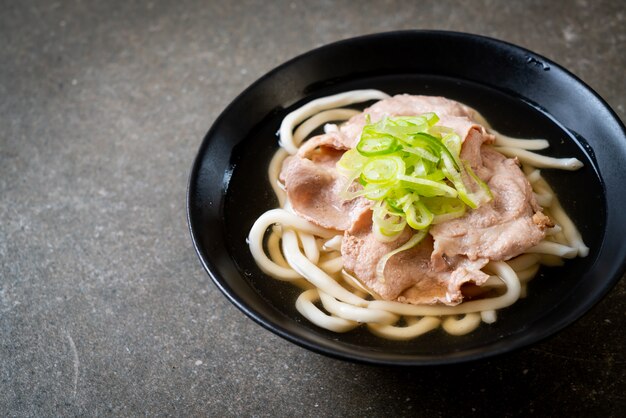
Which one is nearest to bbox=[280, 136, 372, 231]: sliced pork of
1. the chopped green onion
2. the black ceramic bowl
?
the chopped green onion

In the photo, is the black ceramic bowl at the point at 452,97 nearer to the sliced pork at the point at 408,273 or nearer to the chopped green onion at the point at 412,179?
the sliced pork at the point at 408,273

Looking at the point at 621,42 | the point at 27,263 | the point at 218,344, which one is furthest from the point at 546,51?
the point at 27,263

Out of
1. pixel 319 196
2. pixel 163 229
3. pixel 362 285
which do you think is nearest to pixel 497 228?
pixel 362 285

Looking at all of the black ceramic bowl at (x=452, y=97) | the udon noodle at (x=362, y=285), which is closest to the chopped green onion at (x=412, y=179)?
the udon noodle at (x=362, y=285)

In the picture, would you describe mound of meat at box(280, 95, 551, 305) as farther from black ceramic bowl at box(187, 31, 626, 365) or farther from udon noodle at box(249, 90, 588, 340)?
black ceramic bowl at box(187, 31, 626, 365)

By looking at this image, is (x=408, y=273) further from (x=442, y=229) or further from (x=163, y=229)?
(x=163, y=229)

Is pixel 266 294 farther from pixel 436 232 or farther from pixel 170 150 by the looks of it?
pixel 170 150
